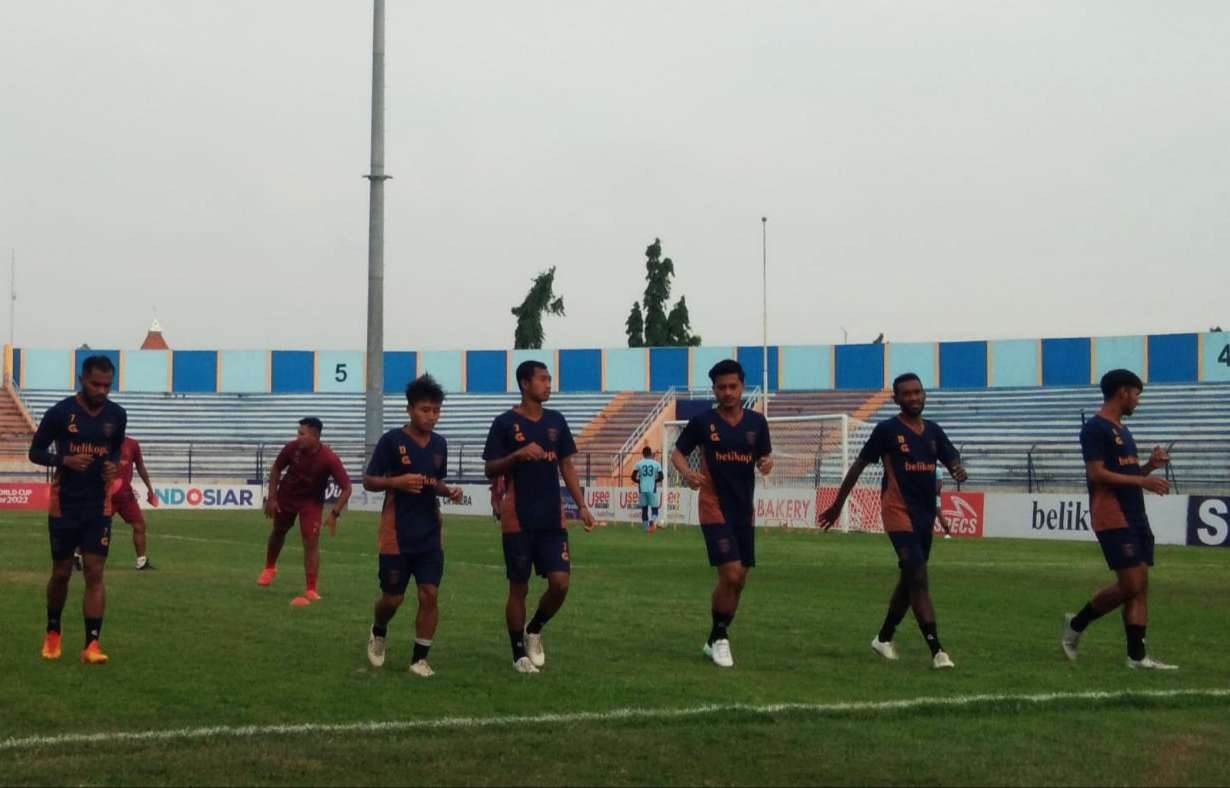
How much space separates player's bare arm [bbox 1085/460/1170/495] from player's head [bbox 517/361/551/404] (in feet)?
11.7

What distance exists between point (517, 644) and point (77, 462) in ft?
10.1

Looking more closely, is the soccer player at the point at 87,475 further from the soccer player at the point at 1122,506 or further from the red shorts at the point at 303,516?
the soccer player at the point at 1122,506

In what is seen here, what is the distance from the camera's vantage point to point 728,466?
37.8 ft

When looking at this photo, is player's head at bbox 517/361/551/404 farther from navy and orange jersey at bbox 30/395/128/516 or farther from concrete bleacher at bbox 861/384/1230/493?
concrete bleacher at bbox 861/384/1230/493

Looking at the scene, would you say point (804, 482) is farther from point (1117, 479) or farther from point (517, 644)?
point (517, 644)

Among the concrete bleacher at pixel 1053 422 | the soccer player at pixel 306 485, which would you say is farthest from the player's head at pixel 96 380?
the concrete bleacher at pixel 1053 422

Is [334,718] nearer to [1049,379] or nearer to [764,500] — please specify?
[764,500]

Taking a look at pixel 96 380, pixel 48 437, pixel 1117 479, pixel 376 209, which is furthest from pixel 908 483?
pixel 376 209

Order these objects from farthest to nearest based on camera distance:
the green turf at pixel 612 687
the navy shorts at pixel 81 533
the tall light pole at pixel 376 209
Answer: the tall light pole at pixel 376 209 < the navy shorts at pixel 81 533 < the green turf at pixel 612 687

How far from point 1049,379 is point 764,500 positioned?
2325 centimetres

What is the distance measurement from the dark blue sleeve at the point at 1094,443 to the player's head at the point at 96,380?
254 inches

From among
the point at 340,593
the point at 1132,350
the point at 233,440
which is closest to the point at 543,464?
the point at 340,593

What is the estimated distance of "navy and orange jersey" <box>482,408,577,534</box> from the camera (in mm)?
11016

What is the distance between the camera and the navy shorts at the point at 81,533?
11.2 m
